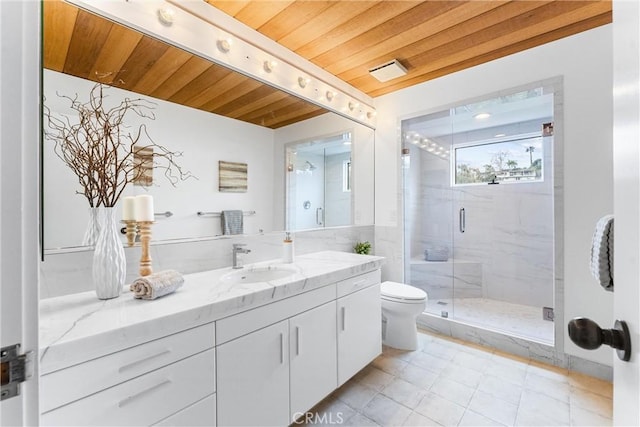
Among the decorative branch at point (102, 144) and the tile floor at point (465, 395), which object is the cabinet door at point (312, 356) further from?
the decorative branch at point (102, 144)

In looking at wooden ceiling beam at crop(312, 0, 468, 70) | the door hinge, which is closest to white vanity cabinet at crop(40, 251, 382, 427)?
the door hinge

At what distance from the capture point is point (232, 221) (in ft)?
5.91

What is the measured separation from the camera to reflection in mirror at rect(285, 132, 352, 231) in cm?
225

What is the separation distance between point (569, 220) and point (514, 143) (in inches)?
63.7

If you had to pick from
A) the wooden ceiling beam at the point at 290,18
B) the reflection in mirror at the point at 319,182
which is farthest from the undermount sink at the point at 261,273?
the wooden ceiling beam at the point at 290,18

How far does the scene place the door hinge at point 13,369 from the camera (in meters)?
0.40

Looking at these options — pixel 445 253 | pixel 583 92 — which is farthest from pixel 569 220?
pixel 445 253

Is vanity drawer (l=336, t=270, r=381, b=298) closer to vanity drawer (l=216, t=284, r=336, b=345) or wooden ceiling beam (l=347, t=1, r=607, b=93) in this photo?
vanity drawer (l=216, t=284, r=336, b=345)

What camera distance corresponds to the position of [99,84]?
4.31 ft

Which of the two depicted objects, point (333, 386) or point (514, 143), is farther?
point (514, 143)

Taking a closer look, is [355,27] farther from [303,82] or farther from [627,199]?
[627,199]

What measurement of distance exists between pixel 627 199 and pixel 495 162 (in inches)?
134

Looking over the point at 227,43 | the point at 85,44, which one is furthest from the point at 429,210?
the point at 85,44

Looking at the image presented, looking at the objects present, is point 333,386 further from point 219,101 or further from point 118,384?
point 219,101
